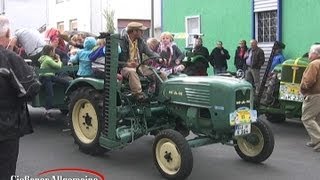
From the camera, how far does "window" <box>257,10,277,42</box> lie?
16602mm

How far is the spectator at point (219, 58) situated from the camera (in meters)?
17.3

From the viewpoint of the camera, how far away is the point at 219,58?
17297 millimetres

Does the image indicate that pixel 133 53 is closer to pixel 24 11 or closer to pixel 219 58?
pixel 219 58

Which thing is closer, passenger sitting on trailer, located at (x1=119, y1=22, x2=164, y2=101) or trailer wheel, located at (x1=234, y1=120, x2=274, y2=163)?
trailer wheel, located at (x1=234, y1=120, x2=274, y2=163)

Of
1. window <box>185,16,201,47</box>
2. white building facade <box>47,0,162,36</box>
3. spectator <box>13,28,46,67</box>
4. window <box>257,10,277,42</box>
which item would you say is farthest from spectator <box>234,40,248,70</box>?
white building facade <box>47,0,162,36</box>

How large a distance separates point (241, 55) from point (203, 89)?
32.0 feet

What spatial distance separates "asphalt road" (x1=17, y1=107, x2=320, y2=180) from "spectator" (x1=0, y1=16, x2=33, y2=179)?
246 cm

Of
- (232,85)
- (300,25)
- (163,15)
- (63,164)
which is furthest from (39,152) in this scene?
(163,15)

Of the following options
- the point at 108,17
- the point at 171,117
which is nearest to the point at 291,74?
the point at 171,117

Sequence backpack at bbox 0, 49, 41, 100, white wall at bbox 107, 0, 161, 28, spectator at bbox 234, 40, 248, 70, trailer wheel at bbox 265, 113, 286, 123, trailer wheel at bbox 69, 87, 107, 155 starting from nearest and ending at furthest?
backpack at bbox 0, 49, 41, 100, trailer wheel at bbox 69, 87, 107, 155, trailer wheel at bbox 265, 113, 286, 123, spectator at bbox 234, 40, 248, 70, white wall at bbox 107, 0, 161, 28

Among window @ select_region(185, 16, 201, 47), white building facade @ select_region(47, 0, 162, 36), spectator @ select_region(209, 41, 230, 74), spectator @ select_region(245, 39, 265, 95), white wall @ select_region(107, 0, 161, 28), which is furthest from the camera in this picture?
white wall @ select_region(107, 0, 161, 28)

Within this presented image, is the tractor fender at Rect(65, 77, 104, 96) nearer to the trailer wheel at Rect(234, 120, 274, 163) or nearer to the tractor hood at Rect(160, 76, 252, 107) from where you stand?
the tractor hood at Rect(160, 76, 252, 107)

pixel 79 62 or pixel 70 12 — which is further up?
pixel 70 12

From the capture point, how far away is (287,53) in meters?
15.9
